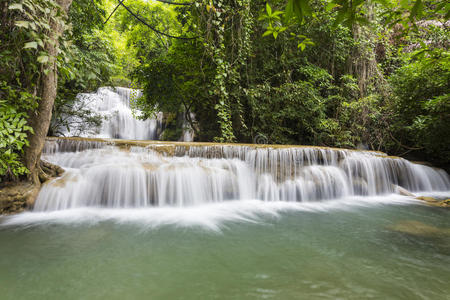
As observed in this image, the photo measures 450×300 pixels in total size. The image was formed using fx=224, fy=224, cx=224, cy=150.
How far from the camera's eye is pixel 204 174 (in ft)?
14.2

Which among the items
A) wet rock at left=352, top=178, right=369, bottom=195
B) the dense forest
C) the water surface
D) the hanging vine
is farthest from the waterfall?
the hanging vine

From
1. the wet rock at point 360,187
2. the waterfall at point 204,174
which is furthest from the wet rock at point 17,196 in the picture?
the wet rock at point 360,187

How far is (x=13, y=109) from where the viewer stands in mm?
2555

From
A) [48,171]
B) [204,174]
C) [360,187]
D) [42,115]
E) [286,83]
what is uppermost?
[286,83]

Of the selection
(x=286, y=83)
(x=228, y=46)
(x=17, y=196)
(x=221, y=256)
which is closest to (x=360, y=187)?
(x=286, y=83)

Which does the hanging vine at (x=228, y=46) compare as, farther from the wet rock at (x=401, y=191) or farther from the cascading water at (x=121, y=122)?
the cascading water at (x=121, y=122)

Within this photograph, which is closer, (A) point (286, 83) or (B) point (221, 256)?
(B) point (221, 256)

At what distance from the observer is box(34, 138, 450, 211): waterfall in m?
3.69

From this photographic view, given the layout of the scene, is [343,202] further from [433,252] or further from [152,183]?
[152,183]

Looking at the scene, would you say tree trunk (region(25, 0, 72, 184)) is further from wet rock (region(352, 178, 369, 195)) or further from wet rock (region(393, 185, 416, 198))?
wet rock (region(393, 185, 416, 198))

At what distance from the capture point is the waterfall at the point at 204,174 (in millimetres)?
3693

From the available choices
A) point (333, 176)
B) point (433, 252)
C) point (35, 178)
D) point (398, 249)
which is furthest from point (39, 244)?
point (333, 176)

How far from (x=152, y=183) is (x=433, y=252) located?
3.78 metres

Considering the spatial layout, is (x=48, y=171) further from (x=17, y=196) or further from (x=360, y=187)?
(x=360, y=187)
